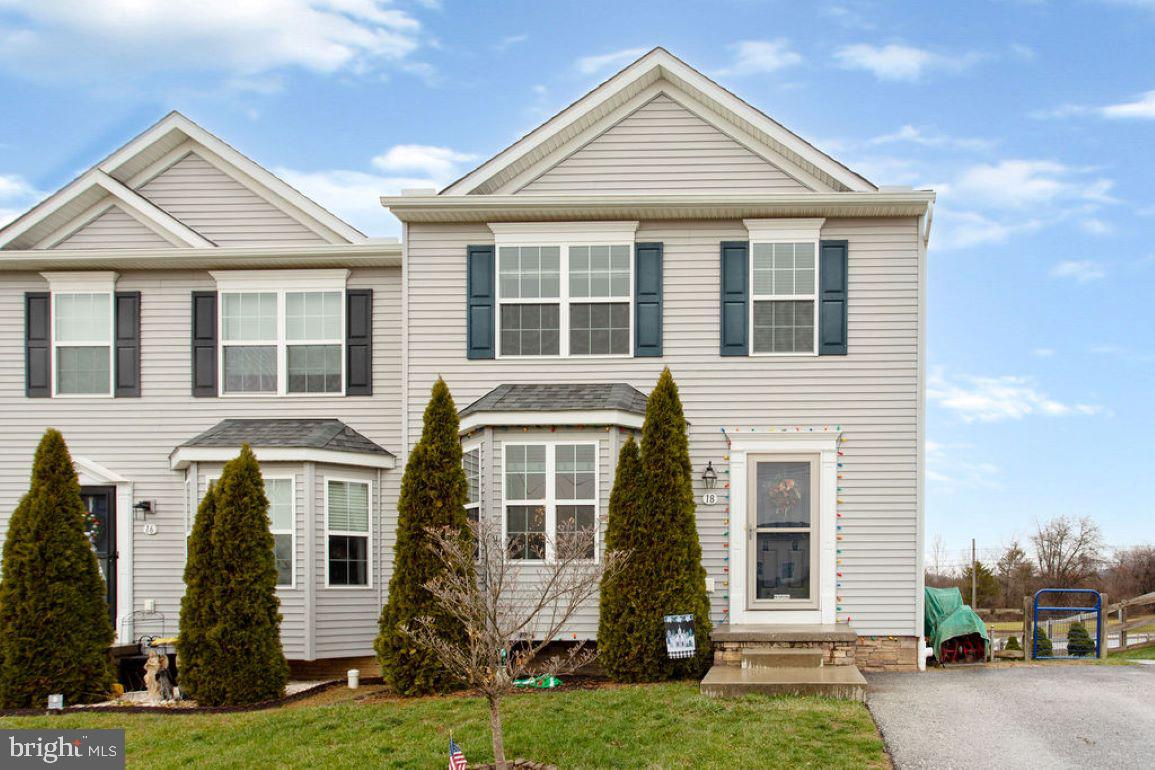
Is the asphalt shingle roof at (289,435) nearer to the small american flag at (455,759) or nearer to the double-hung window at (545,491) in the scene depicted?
the double-hung window at (545,491)

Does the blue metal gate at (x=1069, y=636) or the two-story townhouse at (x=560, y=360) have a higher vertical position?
the two-story townhouse at (x=560, y=360)

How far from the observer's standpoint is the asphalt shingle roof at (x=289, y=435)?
13148 mm

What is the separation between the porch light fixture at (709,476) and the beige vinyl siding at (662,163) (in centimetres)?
338

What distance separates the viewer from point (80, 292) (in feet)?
47.0

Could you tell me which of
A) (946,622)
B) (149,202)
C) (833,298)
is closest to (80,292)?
(149,202)

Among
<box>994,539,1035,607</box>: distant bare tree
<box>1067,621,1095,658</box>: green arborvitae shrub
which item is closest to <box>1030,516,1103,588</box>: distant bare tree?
<box>994,539,1035,607</box>: distant bare tree

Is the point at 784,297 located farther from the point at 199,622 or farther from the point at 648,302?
the point at 199,622

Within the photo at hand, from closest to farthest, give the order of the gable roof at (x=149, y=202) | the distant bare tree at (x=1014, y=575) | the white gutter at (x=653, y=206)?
the white gutter at (x=653, y=206)
the gable roof at (x=149, y=202)
the distant bare tree at (x=1014, y=575)

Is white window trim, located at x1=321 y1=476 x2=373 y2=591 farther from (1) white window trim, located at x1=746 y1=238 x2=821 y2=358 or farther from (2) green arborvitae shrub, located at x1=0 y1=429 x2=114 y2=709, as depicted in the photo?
(1) white window trim, located at x1=746 y1=238 x2=821 y2=358

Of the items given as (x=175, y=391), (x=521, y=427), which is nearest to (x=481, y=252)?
(x=521, y=427)

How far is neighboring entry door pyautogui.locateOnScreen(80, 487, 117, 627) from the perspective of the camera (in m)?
14.0

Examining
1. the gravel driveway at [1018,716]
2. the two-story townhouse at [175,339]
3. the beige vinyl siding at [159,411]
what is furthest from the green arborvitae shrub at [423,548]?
the gravel driveway at [1018,716]

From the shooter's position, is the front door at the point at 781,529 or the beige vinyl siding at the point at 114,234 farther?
the beige vinyl siding at the point at 114,234

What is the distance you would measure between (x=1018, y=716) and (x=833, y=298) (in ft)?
17.3
